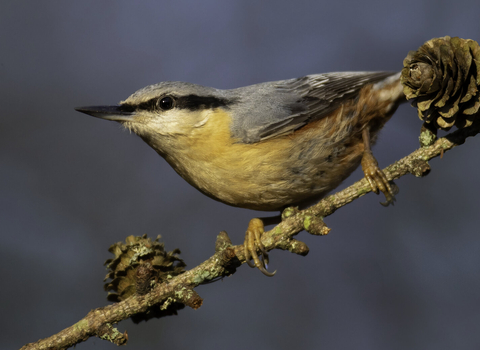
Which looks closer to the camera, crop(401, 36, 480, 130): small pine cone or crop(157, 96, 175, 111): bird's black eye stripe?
crop(401, 36, 480, 130): small pine cone

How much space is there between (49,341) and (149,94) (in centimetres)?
115

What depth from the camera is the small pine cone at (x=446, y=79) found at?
4.42 ft

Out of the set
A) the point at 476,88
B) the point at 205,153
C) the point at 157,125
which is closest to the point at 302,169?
the point at 205,153

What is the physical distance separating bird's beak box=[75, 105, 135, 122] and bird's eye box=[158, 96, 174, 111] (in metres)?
0.14

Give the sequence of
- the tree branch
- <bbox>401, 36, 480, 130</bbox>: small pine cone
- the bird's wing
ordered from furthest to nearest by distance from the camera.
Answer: the bird's wing, the tree branch, <bbox>401, 36, 480, 130</bbox>: small pine cone

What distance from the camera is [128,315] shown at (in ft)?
5.06

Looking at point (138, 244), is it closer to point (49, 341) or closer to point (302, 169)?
point (49, 341)

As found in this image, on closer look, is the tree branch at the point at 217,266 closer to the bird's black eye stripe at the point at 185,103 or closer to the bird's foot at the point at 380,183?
the bird's foot at the point at 380,183

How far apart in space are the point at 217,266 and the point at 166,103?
92cm

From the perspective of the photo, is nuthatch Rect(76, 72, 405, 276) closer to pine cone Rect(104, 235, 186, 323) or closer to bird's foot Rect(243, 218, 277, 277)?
bird's foot Rect(243, 218, 277, 277)

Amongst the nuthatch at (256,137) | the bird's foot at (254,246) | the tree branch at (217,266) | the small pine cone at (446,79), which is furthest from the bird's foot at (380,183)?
the bird's foot at (254,246)

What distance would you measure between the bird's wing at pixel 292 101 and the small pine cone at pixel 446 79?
2.55 feet

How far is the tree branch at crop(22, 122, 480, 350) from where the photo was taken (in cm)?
149

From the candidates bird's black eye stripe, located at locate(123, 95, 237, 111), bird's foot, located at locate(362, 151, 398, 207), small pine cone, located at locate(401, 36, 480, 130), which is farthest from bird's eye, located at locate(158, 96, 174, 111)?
small pine cone, located at locate(401, 36, 480, 130)
